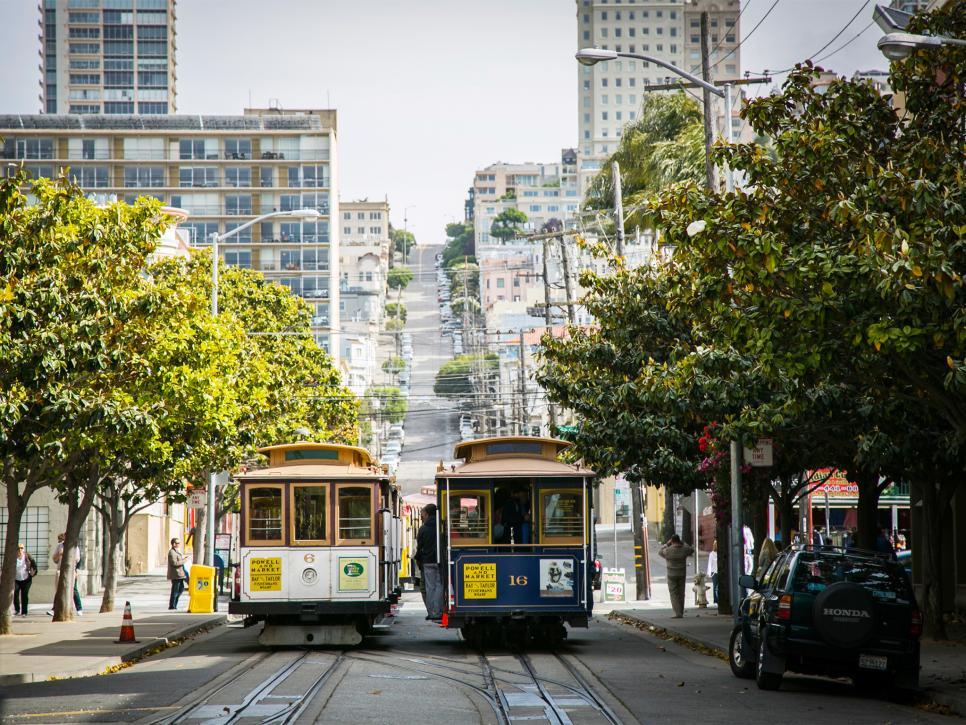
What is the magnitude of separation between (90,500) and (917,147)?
61.0ft

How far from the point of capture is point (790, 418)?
20.8m

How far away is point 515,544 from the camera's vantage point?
21812 mm

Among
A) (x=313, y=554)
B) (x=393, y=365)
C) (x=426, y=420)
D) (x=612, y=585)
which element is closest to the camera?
(x=313, y=554)

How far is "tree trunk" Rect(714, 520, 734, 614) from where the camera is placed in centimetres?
3002

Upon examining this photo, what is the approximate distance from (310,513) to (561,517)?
4.08m

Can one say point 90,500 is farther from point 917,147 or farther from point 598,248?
point 917,147

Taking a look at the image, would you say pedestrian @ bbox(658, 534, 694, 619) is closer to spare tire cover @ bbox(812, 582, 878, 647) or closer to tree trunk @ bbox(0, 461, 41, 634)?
tree trunk @ bbox(0, 461, 41, 634)

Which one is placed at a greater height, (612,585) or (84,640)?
(84,640)

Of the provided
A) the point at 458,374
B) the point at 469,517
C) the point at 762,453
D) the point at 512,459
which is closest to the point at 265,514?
the point at 469,517

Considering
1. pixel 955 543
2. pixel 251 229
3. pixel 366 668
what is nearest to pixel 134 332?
pixel 366 668

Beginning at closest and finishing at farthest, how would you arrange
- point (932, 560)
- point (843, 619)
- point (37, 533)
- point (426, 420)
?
point (843, 619) → point (932, 560) → point (37, 533) → point (426, 420)

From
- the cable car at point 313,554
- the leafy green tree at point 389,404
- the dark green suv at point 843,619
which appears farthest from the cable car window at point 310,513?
the leafy green tree at point 389,404

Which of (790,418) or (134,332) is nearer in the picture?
(790,418)

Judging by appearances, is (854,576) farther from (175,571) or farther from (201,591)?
(175,571)
